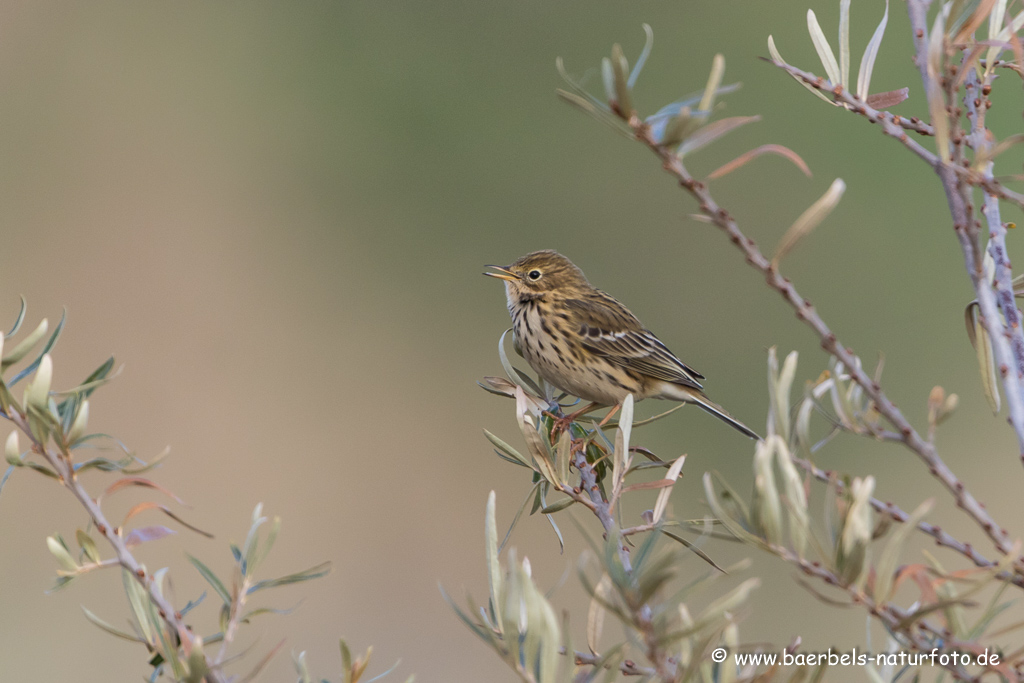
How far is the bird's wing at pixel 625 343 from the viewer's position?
15.6ft

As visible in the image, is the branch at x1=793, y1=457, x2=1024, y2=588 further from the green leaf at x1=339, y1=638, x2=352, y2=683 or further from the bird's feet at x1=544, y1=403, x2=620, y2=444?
the bird's feet at x1=544, y1=403, x2=620, y2=444

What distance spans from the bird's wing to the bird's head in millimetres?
136

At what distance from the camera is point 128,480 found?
130 centimetres

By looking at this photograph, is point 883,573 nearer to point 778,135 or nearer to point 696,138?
A: point 696,138

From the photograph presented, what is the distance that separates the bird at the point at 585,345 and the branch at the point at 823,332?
11.2 feet

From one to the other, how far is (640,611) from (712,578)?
0.10 m

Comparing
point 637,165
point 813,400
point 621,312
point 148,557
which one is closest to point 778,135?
point 637,165

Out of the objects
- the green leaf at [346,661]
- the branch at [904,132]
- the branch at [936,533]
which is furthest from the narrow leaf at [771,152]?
the green leaf at [346,661]

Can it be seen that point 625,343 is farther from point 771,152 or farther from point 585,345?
point 771,152

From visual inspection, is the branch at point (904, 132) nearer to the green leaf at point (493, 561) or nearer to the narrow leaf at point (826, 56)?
the narrow leaf at point (826, 56)

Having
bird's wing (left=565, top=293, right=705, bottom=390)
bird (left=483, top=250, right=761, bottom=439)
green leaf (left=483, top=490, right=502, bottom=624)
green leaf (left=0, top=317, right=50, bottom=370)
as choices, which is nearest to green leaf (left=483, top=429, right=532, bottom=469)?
green leaf (left=483, top=490, right=502, bottom=624)

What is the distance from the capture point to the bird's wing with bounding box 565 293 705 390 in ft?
15.6

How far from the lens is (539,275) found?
16.7ft

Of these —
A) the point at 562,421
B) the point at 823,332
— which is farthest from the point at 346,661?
the point at 562,421
